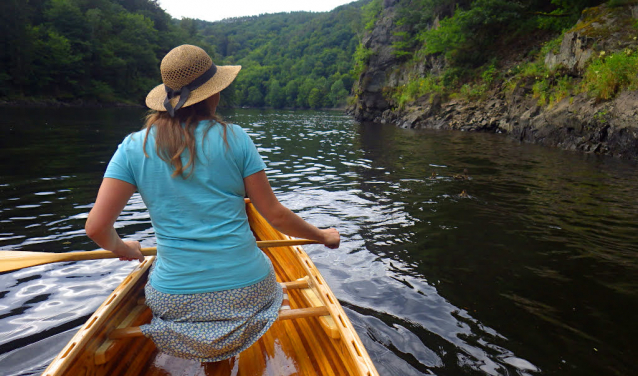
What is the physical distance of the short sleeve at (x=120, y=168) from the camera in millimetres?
1739

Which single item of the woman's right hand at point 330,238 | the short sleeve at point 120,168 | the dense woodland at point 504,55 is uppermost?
the dense woodland at point 504,55

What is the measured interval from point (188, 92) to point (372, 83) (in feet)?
120

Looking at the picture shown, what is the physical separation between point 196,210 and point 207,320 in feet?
1.81

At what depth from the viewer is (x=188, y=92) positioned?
1.90 metres

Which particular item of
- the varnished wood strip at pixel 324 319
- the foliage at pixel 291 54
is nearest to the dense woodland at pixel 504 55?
the varnished wood strip at pixel 324 319

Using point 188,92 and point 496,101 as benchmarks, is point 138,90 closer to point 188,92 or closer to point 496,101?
point 496,101

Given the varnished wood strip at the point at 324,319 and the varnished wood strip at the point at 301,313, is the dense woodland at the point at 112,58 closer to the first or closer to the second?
the varnished wood strip at the point at 324,319

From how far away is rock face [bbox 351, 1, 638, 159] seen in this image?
11945 millimetres

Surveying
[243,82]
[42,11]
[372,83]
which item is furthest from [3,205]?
[243,82]

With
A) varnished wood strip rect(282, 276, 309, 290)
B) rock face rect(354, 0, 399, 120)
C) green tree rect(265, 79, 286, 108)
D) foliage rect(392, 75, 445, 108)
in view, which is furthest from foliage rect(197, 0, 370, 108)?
varnished wood strip rect(282, 276, 309, 290)

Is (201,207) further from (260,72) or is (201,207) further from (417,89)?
(260,72)

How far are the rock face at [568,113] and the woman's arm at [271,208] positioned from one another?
1258 cm

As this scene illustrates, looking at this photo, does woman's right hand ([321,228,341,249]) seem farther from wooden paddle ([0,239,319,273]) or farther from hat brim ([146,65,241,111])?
wooden paddle ([0,239,319,273])

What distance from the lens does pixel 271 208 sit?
6.43 ft
